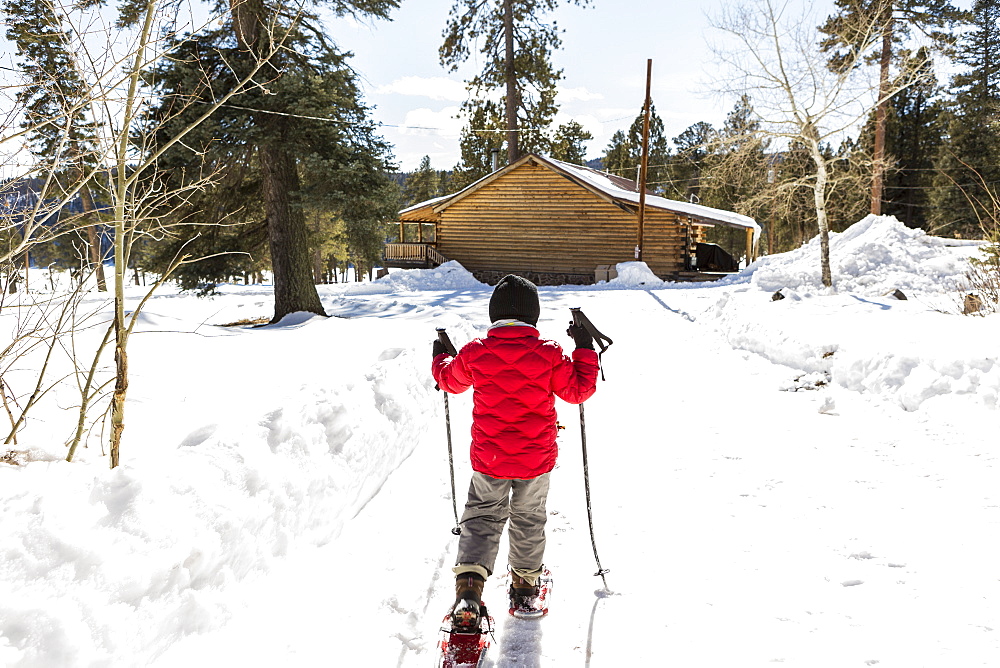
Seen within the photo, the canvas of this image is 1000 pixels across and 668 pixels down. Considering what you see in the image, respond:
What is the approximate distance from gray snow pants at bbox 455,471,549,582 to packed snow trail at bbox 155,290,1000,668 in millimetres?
301

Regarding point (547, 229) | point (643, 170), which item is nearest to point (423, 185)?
point (547, 229)

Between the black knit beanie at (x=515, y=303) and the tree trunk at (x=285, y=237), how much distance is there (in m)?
10.3

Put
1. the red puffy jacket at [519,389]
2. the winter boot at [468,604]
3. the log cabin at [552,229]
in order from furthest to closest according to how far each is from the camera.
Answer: the log cabin at [552,229], the red puffy jacket at [519,389], the winter boot at [468,604]

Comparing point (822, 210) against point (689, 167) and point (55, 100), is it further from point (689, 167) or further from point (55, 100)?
point (689, 167)

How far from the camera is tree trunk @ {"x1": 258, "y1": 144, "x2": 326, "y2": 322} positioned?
1215 centimetres

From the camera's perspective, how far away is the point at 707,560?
3.34m

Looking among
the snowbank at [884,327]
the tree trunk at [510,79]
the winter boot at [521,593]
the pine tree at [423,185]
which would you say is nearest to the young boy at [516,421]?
the winter boot at [521,593]

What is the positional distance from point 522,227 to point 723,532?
1000 inches

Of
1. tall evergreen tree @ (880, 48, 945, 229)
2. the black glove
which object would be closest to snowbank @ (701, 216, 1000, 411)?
the black glove

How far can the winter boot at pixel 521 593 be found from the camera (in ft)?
9.45

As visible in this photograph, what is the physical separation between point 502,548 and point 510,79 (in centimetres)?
2894

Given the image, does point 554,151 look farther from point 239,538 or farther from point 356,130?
point 239,538

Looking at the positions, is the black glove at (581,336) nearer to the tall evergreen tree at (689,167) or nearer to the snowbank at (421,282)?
the snowbank at (421,282)

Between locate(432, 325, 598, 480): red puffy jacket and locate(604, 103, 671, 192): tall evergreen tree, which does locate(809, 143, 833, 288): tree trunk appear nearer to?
locate(432, 325, 598, 480): red puffy jacket
